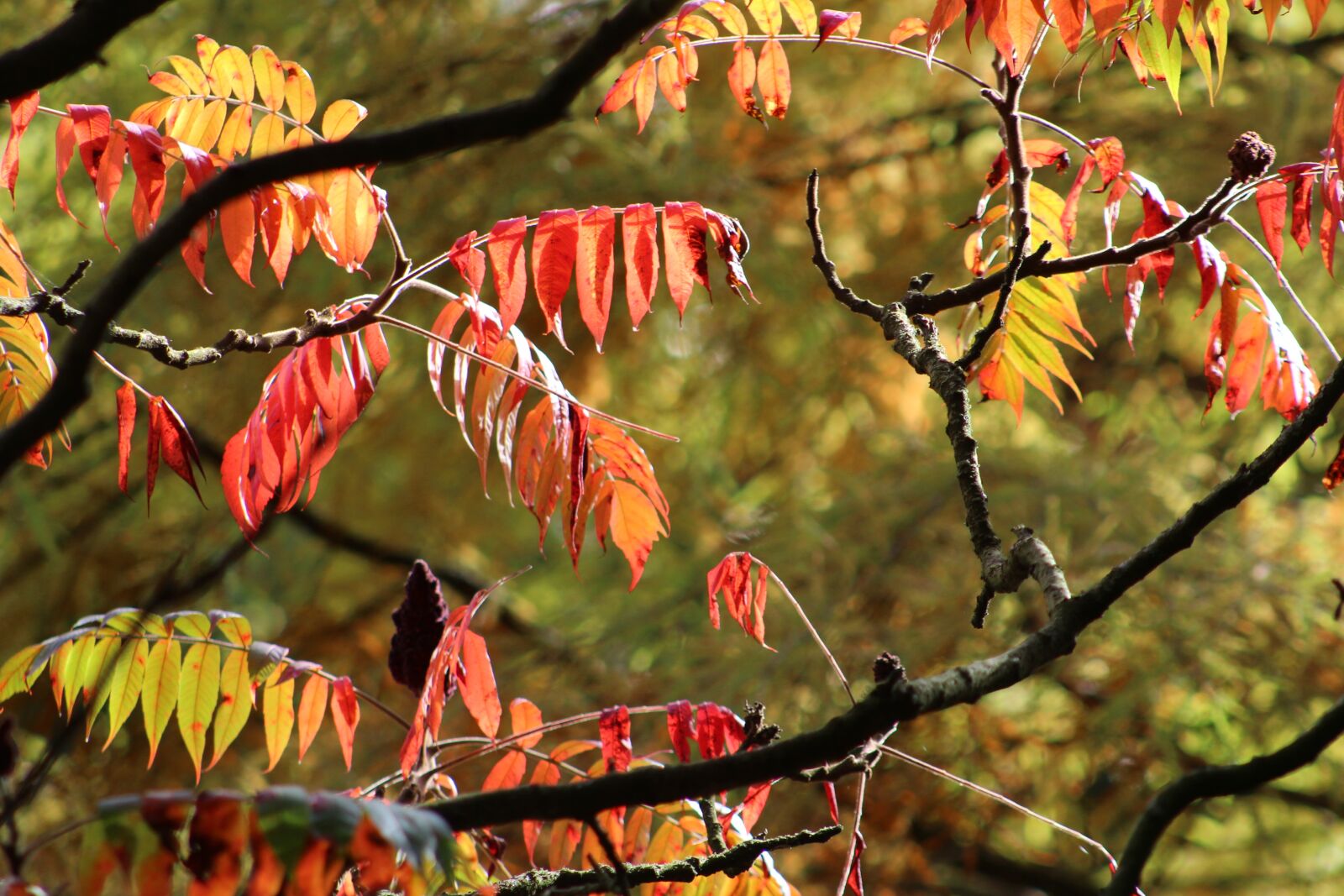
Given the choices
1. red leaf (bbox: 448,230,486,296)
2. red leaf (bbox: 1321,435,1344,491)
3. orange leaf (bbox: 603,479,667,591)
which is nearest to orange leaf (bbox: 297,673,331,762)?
orange leaf (bbox: 603,479,667,591)

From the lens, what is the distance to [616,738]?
1165mm

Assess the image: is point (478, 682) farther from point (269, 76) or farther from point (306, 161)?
point (306, 161)

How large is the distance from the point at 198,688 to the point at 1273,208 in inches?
49.4

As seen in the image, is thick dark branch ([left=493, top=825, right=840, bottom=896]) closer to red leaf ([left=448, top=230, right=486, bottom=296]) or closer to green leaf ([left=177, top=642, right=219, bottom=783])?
green leaf ([left=177, top=642, right=219, bottom=783])

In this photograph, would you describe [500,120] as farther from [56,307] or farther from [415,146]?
[56,307]

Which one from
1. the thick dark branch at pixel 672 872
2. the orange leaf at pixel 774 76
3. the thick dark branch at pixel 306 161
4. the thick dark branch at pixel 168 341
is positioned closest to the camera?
the thick dark branch at pixel 306 161

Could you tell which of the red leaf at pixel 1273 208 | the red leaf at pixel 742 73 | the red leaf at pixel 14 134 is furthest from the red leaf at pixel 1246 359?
the red leaf at pixel 14 134

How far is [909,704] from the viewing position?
605 millimetres

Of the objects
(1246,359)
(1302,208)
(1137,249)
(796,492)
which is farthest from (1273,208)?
(796,492)

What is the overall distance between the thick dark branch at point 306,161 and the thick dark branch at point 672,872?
0.46 metres

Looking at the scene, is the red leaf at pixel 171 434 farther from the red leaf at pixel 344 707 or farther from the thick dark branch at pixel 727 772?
the thick dark branch at pixel 727 772

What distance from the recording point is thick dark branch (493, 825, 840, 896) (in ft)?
2.74

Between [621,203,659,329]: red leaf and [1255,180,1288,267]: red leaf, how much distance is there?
2.14 ft

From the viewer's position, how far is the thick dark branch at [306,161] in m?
0.45
